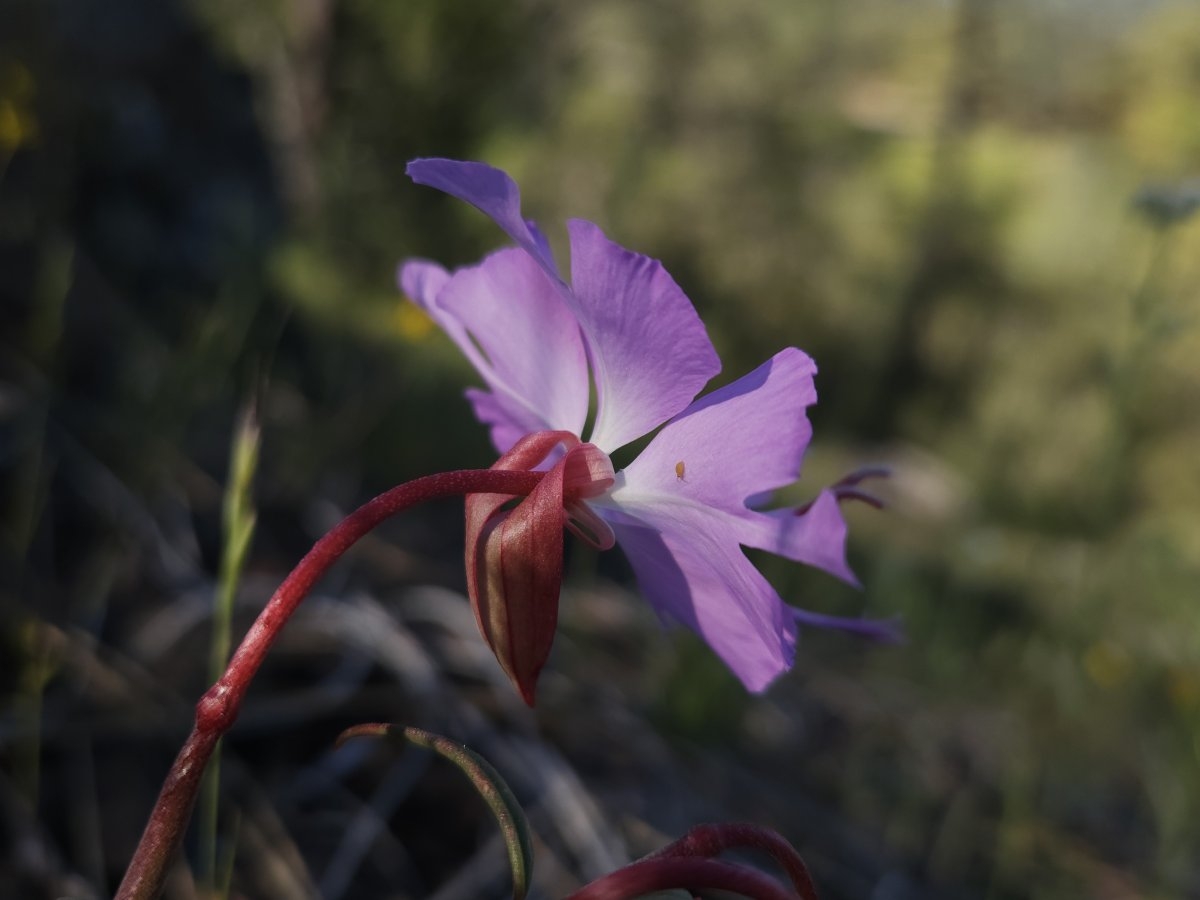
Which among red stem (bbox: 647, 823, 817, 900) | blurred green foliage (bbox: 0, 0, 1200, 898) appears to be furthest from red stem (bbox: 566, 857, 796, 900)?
blurred green foliage (bbox: 0, 0, 1200, 898)

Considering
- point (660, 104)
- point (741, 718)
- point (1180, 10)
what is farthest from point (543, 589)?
point (1180, 10)

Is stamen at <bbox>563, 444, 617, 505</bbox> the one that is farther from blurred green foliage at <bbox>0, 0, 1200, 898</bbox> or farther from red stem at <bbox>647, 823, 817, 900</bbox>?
blurred green foliage at <bbox>0, 0, 1200, 898</bbox>

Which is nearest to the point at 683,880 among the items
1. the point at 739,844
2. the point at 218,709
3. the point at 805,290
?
the point at 739,844

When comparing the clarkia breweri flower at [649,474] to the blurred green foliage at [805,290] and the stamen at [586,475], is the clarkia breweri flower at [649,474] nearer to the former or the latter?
the stamen at [586,475]

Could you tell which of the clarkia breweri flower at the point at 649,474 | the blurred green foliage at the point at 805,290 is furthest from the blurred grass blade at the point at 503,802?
the blurred green foliage at the point at 805,290

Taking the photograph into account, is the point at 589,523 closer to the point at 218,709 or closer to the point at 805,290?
the point at 218,709

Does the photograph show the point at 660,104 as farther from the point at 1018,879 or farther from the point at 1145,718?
the point at 1018,879
